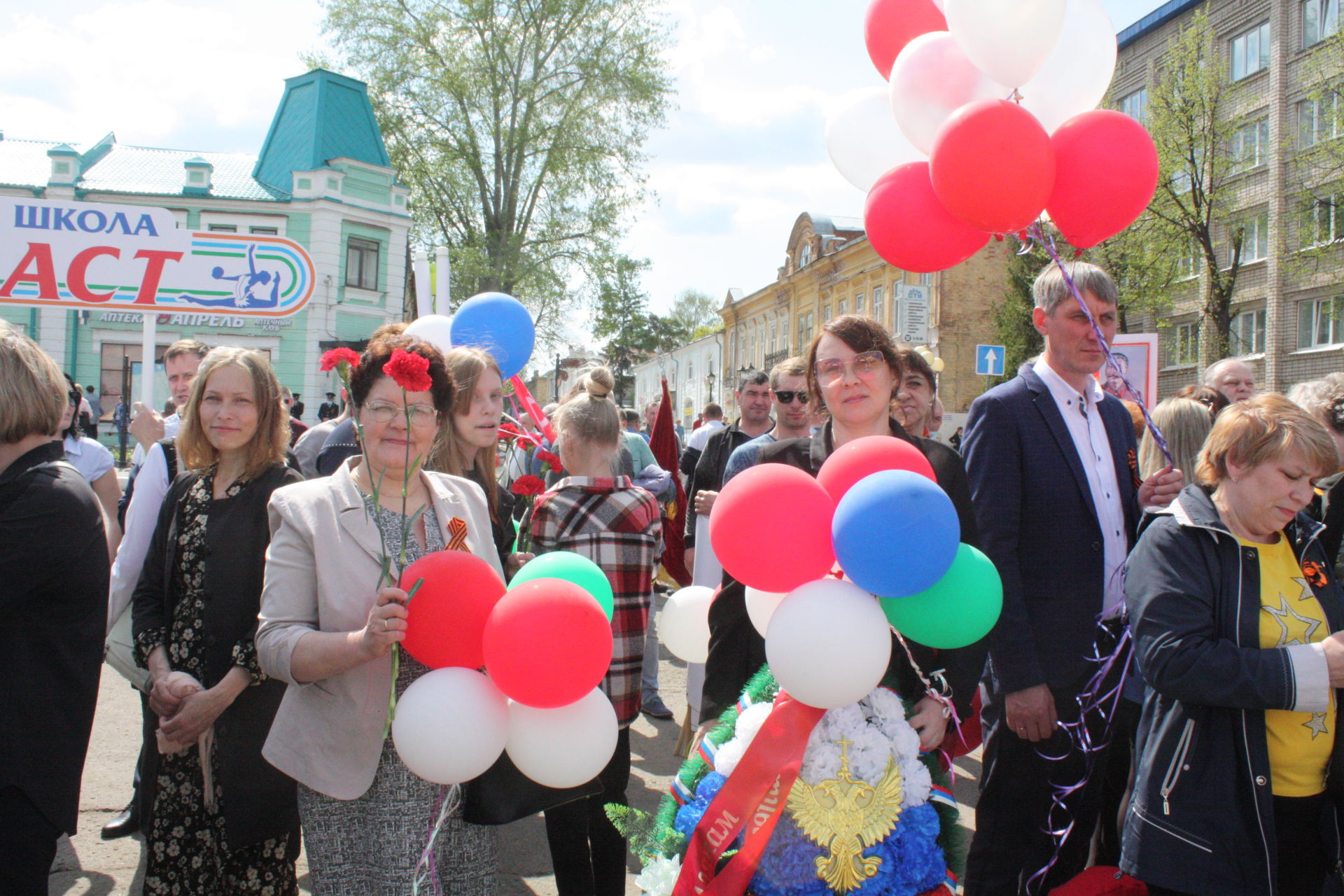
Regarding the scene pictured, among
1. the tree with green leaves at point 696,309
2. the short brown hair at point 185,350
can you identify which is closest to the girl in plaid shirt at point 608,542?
the short brown hair at point 185,350

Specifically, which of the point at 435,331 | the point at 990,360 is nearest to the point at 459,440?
the point at 435,331

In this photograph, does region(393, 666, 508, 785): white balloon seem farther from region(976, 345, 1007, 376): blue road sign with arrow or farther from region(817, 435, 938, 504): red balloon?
region(976, 345, 1007, 376): blue road sign with arrow

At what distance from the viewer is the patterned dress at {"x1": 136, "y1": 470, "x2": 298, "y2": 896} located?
2.53m

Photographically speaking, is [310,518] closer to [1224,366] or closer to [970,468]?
[970,468]

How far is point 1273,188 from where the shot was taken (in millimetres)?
22125

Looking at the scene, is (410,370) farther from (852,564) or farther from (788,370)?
(788,370)

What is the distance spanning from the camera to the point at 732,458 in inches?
129

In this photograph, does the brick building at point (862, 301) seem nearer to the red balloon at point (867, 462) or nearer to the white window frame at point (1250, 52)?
the white window frame at point (1250, 52)

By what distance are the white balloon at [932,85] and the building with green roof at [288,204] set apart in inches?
830

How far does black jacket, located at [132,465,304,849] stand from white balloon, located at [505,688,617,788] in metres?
0.88

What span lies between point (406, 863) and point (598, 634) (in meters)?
0.81

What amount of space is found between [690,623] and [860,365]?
0.90 m

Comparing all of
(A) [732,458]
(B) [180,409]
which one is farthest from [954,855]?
(B) [180,409]

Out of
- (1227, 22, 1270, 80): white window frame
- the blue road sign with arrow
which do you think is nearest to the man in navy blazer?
the blue road sign with arrow
